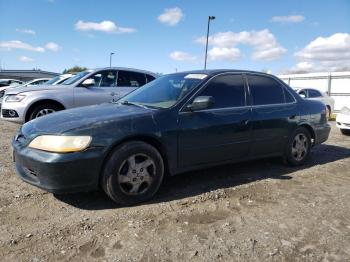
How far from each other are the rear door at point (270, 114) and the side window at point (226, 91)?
209 millimetres

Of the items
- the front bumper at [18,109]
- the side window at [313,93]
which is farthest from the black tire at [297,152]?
the side window at [313,93]

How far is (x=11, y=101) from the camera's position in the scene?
8453mm

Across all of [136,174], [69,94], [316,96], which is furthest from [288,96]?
[316,96]

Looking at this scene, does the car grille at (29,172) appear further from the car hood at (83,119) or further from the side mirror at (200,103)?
the side mirror at (200,103)

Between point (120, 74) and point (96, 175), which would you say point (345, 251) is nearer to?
point (96, 175)

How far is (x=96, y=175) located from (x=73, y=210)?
1.57 feet

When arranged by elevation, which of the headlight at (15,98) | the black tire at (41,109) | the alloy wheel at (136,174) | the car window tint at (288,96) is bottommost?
the alloy wheel at (136,174)

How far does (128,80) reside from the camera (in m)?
9.42

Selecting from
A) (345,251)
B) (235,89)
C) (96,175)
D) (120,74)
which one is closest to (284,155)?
(235,89)

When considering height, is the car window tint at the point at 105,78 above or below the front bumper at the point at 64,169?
above

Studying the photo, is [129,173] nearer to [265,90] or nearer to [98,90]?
[265,90]

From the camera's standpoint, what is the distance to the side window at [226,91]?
5012 mm

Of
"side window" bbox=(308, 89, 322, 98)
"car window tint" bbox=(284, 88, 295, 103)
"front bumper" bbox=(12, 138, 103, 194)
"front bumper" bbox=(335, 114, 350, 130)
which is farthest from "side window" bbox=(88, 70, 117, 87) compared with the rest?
"side window" bbox=(308, 89, 322, 98)

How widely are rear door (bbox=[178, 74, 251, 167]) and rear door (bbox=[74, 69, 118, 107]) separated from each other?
4080 millimetres
